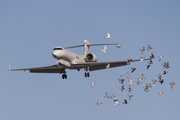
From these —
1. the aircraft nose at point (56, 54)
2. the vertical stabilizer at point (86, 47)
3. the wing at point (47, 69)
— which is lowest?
the wing at point (47, 69)

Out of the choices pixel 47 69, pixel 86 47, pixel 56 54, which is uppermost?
pixel 86 47

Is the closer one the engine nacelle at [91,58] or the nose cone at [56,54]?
the nose cone at [56,54]

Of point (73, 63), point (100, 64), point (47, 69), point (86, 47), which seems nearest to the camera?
point (73, 63)

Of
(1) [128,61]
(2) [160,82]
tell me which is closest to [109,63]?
(1) [128,61]

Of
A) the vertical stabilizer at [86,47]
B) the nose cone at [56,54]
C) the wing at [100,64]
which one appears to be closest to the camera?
the nose cone at [56,54]

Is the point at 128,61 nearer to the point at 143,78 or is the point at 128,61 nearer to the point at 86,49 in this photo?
the point at 143,78

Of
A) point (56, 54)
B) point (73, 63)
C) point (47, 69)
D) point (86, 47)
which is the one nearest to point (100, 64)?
point (73, 63)

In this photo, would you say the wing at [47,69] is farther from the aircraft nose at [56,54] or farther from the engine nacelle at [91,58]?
the aircraft nose at [56,54]

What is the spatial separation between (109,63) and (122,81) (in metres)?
5.08

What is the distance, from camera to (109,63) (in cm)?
4525

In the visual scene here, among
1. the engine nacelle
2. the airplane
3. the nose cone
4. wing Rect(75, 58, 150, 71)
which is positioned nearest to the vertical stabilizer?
the airplane

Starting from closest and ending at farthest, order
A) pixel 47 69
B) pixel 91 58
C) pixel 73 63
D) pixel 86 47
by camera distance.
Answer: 1. pixel 73 63
2. pixel 91 58
3. pixel 47 69
4. pixel 86 47

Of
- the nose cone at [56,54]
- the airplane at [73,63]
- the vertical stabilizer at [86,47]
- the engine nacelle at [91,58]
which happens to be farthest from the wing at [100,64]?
the nose cone at [56,54]

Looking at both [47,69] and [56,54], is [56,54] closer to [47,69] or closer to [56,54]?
[56,54]
